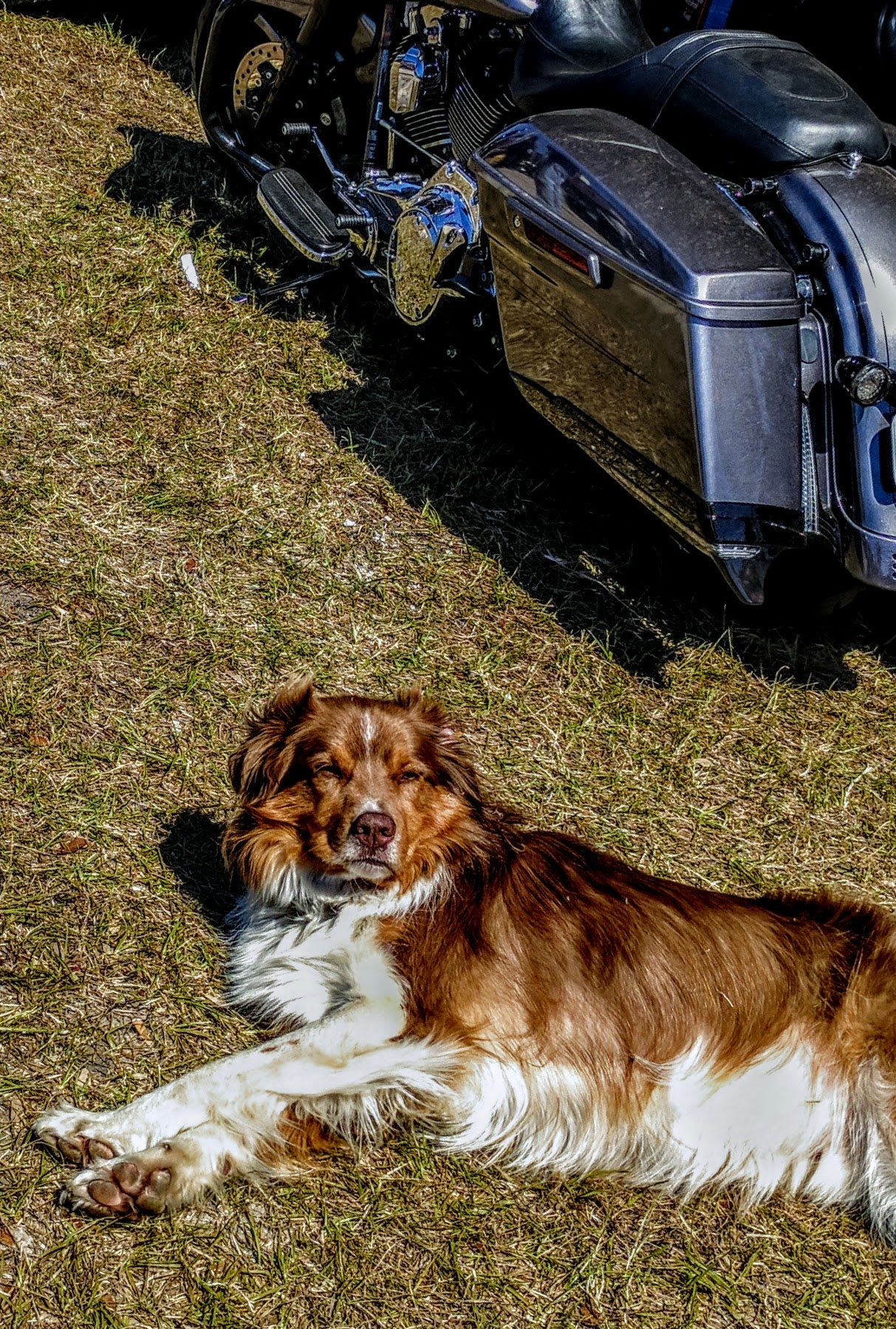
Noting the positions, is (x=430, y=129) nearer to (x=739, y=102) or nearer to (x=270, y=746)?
(x=739, y=102)

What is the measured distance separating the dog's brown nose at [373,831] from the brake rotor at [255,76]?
360cm

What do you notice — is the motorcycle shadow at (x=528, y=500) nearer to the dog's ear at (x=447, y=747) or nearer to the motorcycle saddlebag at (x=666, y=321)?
the motorcycle saddlebag at (x=666, y=321)

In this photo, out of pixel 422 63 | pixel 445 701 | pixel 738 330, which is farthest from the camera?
pixel 422 63

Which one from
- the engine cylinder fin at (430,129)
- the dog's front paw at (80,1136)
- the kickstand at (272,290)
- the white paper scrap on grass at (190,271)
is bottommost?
the dog's front paw at (80,1136)

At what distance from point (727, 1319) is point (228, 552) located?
244 cm

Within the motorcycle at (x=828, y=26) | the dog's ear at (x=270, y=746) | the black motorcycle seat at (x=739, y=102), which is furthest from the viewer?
the motorcycle at (x=828, y=26)

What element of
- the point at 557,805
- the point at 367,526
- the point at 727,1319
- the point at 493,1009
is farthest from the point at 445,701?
the point at 727,1319

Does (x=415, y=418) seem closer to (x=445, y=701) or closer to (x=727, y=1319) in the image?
(x=445, y=701)

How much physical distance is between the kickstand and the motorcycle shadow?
0.21 ft

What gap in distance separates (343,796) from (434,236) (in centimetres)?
216

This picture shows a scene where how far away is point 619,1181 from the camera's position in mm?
2637

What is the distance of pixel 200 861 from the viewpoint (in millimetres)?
3053

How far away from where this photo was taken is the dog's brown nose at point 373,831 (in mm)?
2613

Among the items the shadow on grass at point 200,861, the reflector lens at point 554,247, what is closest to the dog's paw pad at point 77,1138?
the shadow on grass at point 200,861
